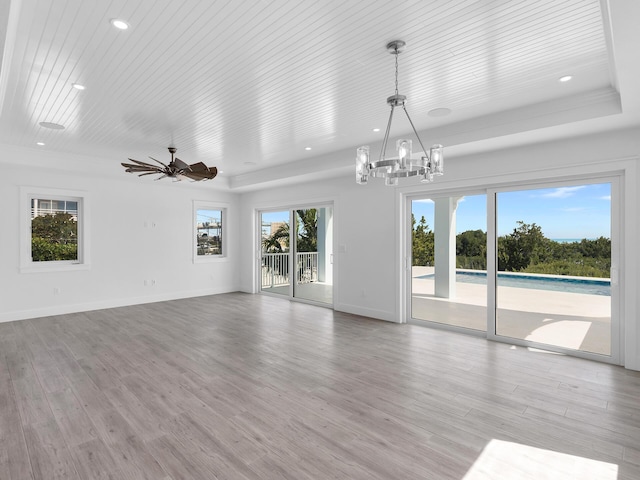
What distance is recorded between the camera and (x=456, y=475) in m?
2.02

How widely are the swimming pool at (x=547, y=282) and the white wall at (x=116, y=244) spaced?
19.4ft

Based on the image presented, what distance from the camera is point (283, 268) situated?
8.27 m

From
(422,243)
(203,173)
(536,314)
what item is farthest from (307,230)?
(536,314)

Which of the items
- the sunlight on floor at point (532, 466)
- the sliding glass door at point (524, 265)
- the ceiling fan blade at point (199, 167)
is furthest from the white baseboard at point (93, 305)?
the sunlight on floor at point (532, 466)

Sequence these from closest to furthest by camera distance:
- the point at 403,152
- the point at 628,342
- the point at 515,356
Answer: the point at 403,152, the point at 628,342, the point at 515,356

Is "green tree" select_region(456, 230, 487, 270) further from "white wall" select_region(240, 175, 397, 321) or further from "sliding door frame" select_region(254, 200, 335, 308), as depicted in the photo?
"sliding door frame" select_region(254, 200, 335, 308)

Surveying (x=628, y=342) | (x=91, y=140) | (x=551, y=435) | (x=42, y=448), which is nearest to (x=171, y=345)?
(x=42, y=448)

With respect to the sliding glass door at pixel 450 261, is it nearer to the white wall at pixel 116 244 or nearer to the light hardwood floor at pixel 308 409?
the light hardwood floor at pixel 308 409

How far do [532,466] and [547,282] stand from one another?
9.30ft

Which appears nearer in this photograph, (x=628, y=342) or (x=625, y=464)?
(x=625, y=464)

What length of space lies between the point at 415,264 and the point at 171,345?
12.4ft

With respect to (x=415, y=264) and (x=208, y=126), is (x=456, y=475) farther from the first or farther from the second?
(x=208, y=126)

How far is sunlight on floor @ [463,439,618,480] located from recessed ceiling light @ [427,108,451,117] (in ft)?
10.6

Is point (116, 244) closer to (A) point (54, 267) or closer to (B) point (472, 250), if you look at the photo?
(A) point (54, 267)
